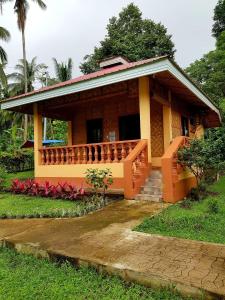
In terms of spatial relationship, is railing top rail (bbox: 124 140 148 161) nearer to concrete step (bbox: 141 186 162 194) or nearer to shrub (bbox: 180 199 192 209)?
concrete step (bbox: 141 186 162 194)

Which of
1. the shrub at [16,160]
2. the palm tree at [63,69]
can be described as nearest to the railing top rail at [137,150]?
the shrub at [16,160]

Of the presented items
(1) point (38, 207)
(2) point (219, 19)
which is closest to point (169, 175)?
(1) point (38, 207)

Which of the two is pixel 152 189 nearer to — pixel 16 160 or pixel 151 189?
pixel 151 189

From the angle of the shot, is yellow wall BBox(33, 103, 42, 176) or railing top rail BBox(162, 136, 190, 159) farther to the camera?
yellow wall BBox(33, 103, 42, 176)

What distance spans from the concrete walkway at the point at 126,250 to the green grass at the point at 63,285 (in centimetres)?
11

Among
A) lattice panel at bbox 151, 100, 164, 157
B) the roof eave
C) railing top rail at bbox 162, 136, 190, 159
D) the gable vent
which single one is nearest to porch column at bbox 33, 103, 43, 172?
the roof eave

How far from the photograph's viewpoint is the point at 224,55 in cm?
2489

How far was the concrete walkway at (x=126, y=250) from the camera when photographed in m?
2.98

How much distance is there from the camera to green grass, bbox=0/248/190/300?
9.55 ft

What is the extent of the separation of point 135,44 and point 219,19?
13.0 metres

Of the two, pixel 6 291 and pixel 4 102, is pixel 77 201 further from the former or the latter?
pixel 4 102

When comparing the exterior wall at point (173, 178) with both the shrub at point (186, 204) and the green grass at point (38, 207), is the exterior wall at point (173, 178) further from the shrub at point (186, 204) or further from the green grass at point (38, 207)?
the green grass at point (38, 207)

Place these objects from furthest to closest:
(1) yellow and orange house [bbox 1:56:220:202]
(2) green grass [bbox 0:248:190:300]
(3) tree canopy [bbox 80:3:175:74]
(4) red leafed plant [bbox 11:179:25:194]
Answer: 1. (3) tree canopy [bbox 80:3:175:74]
2. (4) red leafed plant [bbox 11:179:25:194]
3. (1) yellow and orange house [bbox 1:56:220:202]
4. (2) green grass [bbox 0:248:190:300]

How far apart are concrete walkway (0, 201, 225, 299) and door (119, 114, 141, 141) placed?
576 cm
